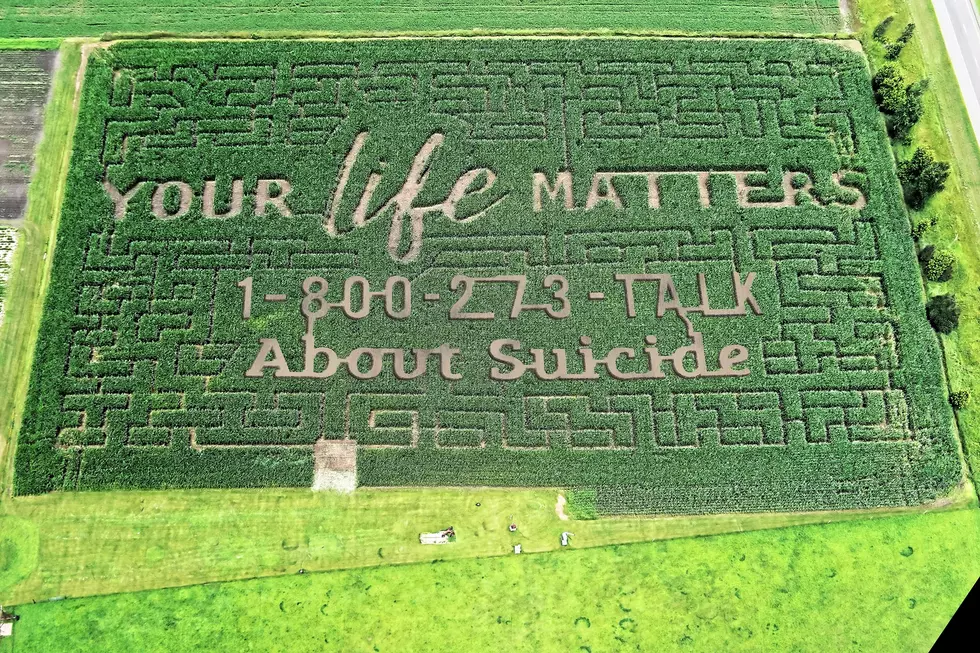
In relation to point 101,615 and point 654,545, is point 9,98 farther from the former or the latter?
point 654,545

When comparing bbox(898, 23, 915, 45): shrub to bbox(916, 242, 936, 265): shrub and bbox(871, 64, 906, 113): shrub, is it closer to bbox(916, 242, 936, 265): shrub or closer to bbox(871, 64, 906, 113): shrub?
bbox(871, 64, 906, 113): shrub

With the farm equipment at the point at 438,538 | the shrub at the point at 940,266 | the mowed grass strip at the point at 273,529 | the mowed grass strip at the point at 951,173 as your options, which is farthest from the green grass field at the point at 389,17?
the farm equipment at the point at 438,538

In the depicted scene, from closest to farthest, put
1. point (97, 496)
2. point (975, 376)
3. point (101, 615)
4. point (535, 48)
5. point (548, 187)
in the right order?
point (101, 615)
point (97, 496)
point (975, 376)
point (548, 187)
point (535, 48)

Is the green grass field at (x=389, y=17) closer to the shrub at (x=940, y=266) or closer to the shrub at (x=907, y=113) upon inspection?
the shrub at (x=907, y=113)

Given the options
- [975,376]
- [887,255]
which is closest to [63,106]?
[887,255]

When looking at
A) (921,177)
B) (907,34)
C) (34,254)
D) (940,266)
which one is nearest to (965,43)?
(907,34)

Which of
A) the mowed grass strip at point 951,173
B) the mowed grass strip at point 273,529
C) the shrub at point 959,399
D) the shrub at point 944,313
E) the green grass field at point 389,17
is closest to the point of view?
the mowed grass strip at point 273,529
